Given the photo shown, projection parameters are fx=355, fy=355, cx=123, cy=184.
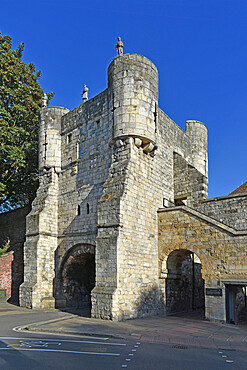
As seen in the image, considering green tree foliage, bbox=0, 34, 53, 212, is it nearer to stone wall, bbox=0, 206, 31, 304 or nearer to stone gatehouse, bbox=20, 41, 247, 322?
stone wall, bbox=0, 206, 31, 304

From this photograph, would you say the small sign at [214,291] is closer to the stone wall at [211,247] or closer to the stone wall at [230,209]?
the stone wall at [211,247]

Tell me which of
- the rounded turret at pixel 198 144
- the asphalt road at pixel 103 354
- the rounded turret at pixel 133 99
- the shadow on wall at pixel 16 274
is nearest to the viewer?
the asphalt road at pixel 103 354

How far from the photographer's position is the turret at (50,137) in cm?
1929

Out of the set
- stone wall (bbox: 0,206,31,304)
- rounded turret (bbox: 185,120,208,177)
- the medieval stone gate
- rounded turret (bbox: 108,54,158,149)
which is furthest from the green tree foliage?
rounded turret (bbox: 185,120,208,177)

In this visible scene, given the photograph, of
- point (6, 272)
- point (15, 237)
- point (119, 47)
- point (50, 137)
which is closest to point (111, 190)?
point (50, 137)

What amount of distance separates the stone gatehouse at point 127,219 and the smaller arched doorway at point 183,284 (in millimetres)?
54

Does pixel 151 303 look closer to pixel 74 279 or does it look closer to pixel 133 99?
pixel 74 279

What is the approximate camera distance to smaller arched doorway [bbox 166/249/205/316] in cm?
1619

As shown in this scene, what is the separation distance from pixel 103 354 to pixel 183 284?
1027 cm

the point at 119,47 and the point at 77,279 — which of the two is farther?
the point at 77,279

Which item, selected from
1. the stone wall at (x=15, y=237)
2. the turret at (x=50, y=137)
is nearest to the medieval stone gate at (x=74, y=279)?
the stone wall at (x=15, y=237)

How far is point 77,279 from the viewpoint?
18.1 metres

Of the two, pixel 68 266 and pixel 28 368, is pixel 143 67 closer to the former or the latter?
pixel 68 266

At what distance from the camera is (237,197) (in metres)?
16.2
